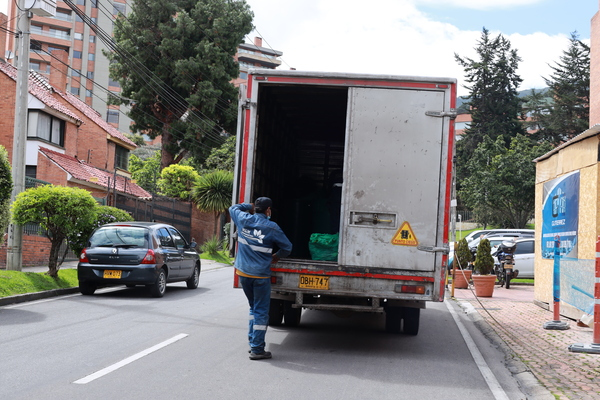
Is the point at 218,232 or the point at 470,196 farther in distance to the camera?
the point at 470,196

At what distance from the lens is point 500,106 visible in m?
60.1

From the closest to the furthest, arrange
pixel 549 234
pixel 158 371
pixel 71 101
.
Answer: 1. pixel 158 371
2. pixel 549 234
3. pixel 71 101

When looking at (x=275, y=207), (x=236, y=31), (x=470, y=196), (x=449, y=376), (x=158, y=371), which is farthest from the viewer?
(x=470, y=196)

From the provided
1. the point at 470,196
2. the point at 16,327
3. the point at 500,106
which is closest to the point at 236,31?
the point at 470,196

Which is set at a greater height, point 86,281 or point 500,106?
point 500,106

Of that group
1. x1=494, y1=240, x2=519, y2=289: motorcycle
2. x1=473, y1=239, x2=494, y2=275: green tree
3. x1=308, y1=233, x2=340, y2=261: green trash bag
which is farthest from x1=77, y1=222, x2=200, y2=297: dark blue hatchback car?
x1=494, y1=240, x2=519, y2=289: motorcycle

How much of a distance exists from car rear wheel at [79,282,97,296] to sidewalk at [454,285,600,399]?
7.91 meters

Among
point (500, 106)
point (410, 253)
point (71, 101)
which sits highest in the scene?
point (500, 106)

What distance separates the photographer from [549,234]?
1326cm

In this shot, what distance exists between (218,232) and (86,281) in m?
23.7

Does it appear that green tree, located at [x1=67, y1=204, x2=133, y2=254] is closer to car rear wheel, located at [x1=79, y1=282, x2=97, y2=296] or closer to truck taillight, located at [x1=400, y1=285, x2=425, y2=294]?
car rear wheel, located at [x1=79, y1=282, x2=97, y2=296]

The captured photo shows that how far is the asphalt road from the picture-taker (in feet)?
19.5

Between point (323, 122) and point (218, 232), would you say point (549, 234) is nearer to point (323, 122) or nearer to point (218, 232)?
point (323, 122)

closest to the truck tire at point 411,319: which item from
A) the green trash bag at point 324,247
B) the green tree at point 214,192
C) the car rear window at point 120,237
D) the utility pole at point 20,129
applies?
the green trash bag at point 324,247
